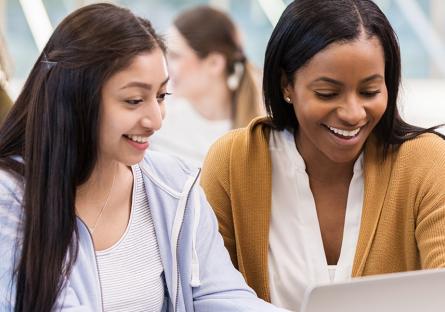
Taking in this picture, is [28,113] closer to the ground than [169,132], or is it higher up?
higher up

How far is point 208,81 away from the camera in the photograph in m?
3.62

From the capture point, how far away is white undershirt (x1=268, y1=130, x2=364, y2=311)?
175cm

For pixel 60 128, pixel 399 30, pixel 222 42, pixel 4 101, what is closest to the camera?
pixel 60 128

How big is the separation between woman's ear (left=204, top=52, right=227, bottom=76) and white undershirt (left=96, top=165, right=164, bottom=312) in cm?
196

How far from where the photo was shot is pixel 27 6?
519cm

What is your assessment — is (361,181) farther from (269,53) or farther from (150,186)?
(150,186)

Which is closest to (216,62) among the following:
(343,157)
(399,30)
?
(343,157)

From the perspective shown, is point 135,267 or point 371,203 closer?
point 135,267

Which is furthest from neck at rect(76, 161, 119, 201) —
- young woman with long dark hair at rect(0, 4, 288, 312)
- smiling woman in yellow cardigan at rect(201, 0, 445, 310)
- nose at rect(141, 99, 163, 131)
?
smiling woman in yellow cardigan at rect(201, 0, 445, 310)

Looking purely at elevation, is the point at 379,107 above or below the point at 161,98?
below

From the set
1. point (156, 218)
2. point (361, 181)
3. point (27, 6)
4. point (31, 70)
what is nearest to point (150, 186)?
point (156, 218)

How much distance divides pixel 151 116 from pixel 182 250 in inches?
10.3

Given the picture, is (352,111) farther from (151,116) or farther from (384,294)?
(384,294)

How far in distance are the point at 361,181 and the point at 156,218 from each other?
407mm
